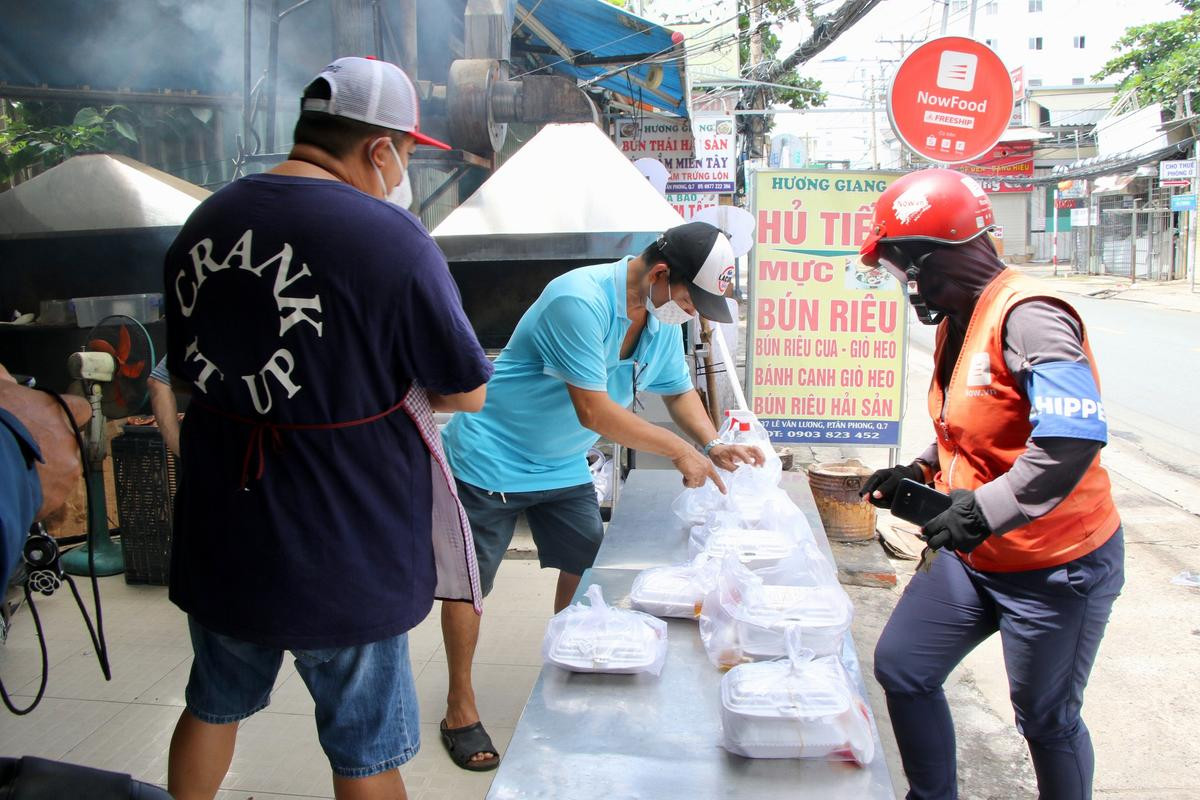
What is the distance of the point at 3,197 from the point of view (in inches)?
210

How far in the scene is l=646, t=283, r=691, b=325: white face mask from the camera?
2982mm

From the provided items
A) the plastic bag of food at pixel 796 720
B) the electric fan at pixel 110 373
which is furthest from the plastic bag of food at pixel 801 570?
the electric fan at pixel 110 373

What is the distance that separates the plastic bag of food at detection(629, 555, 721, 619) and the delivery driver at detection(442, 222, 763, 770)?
417 millimetres

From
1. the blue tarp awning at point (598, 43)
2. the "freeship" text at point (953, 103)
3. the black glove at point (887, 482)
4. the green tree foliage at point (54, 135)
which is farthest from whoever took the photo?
the blue tarp awning at point (598, 43)

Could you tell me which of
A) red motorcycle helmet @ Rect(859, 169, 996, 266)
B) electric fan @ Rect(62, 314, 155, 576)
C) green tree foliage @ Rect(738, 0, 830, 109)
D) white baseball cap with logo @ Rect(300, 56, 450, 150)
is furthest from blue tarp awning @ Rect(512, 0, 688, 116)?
white baseball cap with logo @ Rect(300, 56, 450, 150)

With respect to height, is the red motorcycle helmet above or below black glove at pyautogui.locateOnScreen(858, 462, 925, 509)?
above

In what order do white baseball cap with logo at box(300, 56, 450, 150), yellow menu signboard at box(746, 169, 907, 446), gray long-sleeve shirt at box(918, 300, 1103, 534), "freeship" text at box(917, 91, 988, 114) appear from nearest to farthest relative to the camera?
white baseball cap with logo at box(300, 56, 450, 150) → gray long-sleeve shirt at box(918, 300, 1103, 534) → "freeship" text at box(917, 91, 988, 114) → yellow menu signboard at box(746, 169, 907, 446)

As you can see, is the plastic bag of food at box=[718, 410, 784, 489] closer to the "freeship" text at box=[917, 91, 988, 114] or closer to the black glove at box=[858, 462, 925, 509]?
the black glove at box=[858, 462, 925, 509]

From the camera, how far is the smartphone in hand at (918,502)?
7.39ft

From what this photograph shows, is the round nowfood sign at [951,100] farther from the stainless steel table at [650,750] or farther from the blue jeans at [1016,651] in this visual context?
the stainless steel table at [650,750]

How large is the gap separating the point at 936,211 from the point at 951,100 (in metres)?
3.99

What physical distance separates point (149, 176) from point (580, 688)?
4.52m

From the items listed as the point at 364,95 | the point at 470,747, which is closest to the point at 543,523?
the point at 470,747

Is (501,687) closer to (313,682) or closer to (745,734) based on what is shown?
(313,682)
